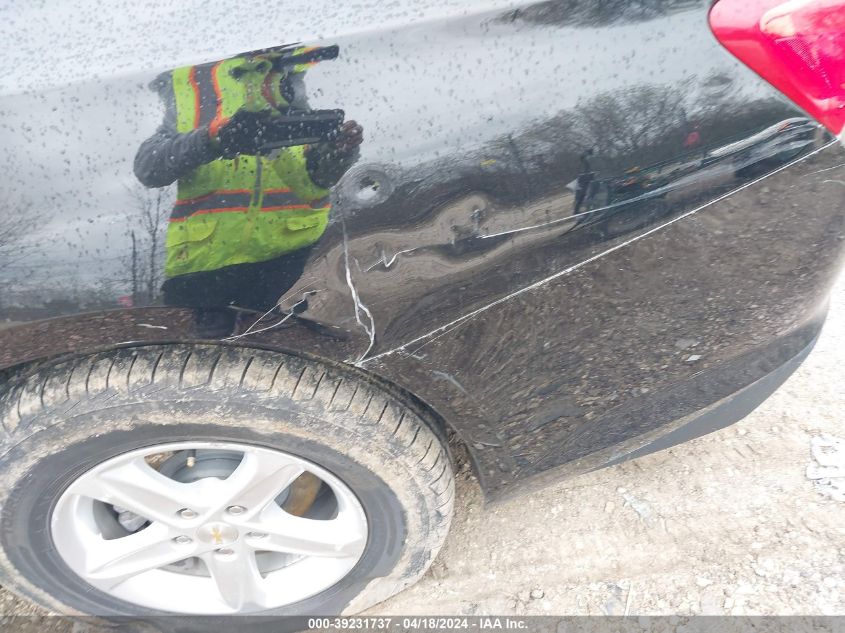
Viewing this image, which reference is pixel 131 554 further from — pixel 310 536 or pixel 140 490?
pixel 310 536

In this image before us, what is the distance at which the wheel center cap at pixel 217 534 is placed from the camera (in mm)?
1643

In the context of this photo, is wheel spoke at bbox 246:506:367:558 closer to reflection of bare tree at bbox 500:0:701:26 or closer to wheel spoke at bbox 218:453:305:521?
wheel spoke at bbox 218:453:305:521

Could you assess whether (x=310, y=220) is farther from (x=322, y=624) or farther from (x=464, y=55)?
(x=322, y=624)

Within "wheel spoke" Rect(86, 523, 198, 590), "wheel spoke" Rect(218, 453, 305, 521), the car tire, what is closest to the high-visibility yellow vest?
the car tire

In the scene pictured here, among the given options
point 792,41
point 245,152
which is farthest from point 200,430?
point 792,41

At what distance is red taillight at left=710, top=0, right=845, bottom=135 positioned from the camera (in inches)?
43.4

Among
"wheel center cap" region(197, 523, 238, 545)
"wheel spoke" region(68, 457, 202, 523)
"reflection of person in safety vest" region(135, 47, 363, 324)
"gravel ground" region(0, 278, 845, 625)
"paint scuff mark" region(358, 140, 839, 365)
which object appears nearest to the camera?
"reflection of person in safety vest" region(135, 47, 363, 324)

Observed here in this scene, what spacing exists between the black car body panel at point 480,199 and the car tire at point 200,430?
0.30ft

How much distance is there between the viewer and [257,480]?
1.54 meters

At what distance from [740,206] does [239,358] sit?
102cm

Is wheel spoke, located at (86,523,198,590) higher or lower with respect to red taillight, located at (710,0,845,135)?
lower

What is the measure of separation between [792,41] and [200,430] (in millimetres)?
1332

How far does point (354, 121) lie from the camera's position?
3.63 ft

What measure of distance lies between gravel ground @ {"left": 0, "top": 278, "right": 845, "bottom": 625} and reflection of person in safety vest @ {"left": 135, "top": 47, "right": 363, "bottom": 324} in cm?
122
